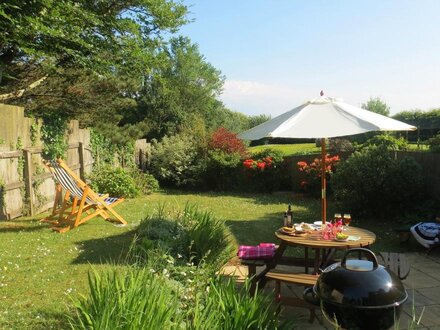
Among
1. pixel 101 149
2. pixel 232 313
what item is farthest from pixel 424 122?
pixel 232 313

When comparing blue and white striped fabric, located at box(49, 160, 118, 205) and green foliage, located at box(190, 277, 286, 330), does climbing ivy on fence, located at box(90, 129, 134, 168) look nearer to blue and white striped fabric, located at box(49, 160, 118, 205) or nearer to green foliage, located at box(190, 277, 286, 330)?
blue and white striped fabric, located at box(49, 160, 118, 205)

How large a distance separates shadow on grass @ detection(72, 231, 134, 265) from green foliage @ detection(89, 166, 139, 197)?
189 inches

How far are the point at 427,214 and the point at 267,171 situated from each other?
6.52m

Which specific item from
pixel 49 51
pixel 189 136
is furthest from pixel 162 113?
pixel 49 51

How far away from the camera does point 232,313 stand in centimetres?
295

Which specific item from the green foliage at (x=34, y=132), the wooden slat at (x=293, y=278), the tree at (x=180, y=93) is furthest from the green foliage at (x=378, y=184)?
the tree at (x=180, y=93)

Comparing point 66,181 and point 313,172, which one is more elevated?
point 66,181

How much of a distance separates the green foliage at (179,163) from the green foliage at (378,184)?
6.50 meters

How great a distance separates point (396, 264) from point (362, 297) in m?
3.57

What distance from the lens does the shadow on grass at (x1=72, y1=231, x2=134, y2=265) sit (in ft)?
18.9

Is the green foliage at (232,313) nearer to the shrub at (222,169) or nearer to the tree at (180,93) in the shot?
the shrub at (222,169)

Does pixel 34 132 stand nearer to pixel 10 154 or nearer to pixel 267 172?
pixel 10 154

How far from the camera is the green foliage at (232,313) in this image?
9.11ft

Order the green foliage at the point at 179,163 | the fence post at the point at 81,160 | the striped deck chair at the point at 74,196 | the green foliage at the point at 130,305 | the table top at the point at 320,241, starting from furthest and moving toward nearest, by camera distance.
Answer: the green foliage at the point at 179,163
the fence post at the point at 81,160
the striped deck chair at the point at 74,196
the table top at the point at 320,241
the green foliage at the point at 130,305
